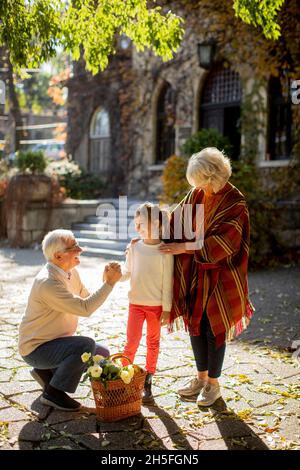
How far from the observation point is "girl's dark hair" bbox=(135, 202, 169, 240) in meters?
3.50

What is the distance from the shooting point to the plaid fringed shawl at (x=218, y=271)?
3387 millimetres

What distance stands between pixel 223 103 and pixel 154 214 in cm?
1028

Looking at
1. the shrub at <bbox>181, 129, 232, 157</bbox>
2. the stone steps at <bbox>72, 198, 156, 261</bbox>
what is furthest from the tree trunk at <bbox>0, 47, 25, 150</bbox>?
the shrub at <bbox>181, 129, 232, 157</bbox>

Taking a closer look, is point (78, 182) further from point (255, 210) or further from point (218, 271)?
point (218, 271)

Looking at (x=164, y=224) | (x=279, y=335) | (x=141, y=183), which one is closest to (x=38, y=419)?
(x=164, y=224)

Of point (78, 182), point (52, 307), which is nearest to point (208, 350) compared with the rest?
point (52, 307)

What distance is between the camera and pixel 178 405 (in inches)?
140

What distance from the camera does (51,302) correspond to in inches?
132

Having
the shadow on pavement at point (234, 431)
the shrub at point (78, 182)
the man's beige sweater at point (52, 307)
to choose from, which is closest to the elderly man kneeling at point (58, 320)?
the man's beige sweater at point (52, 307)

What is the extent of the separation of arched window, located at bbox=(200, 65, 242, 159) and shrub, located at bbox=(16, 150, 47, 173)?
446cm

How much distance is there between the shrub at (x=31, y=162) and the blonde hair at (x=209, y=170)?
843 cm

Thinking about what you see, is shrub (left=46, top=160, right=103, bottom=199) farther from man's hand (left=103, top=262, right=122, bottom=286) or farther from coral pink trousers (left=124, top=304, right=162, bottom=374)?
man's hand (left=103, top=262, right=122, bottom=286)
